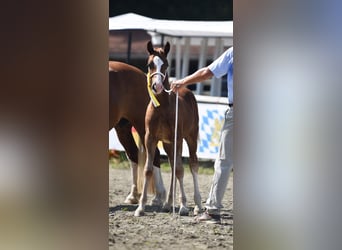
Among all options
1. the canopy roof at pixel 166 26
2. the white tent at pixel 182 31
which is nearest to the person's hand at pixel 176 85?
the white tent at pixel 182 31

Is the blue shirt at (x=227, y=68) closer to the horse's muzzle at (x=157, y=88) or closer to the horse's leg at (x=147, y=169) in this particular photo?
the horse's muzzle at (x=157, y=88)

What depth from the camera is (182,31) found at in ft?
23.9

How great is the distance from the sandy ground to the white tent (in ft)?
7.78

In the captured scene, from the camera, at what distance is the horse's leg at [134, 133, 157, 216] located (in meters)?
3.97

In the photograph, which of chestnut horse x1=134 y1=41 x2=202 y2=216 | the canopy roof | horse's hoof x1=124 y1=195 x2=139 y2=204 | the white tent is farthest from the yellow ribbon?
the canopy roof

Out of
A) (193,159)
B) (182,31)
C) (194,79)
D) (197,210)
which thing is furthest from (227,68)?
(182,31)

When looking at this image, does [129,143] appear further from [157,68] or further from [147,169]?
[157,68]

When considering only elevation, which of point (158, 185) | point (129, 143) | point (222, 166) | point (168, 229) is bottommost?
point (168, 229)

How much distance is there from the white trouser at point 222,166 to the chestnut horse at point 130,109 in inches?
13.0

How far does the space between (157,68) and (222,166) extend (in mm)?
707

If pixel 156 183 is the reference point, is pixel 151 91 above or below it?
above
